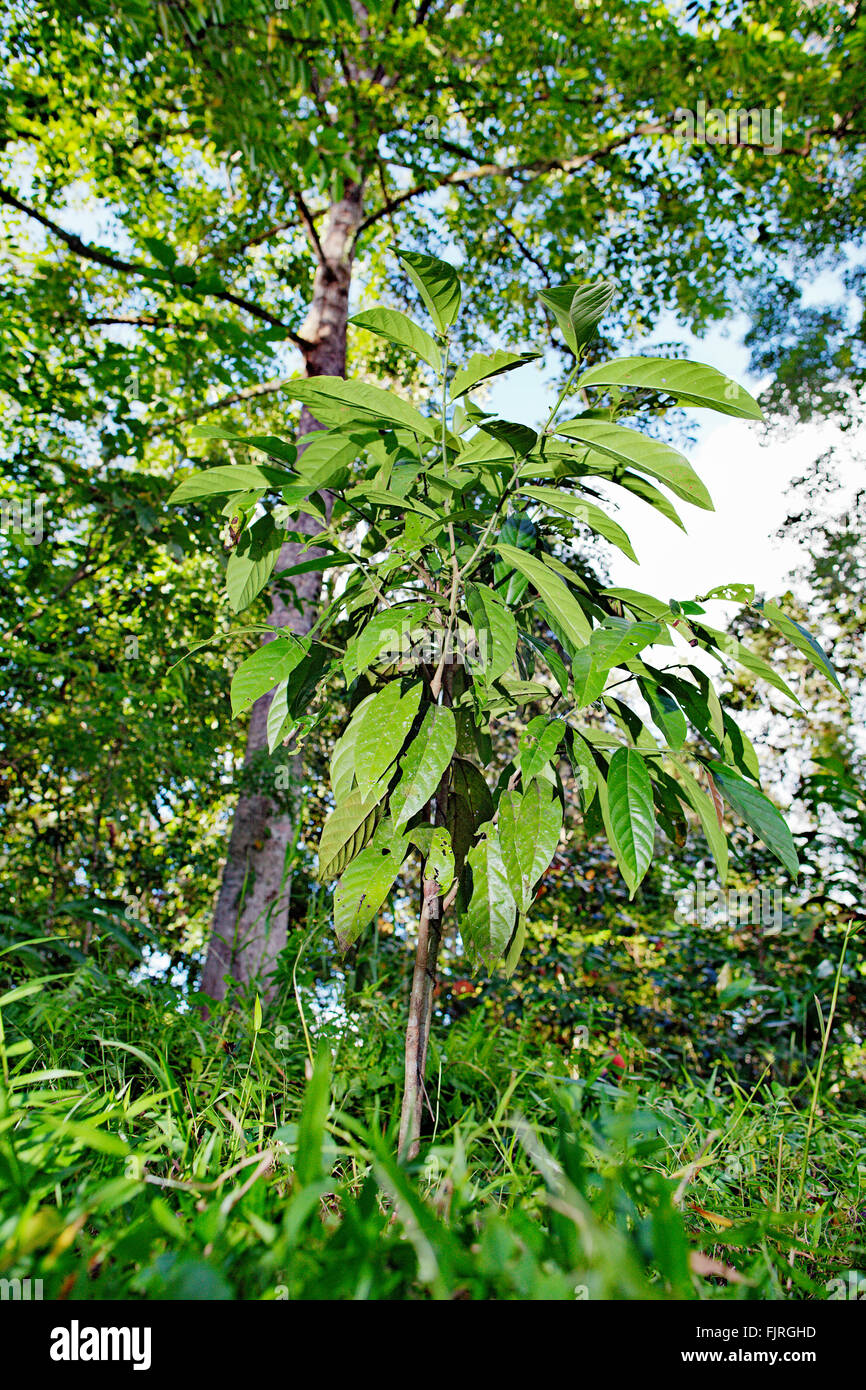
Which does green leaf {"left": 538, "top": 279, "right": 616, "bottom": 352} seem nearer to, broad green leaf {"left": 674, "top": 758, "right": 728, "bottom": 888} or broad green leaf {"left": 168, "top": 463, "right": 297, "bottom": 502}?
broad green leaf {"left": 168, "top": 463, "right": 297, "bottom": 502}

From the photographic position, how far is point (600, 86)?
4.95 m

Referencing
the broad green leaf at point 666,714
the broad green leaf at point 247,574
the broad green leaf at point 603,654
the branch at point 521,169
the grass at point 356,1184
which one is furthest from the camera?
the branch at point 521,169

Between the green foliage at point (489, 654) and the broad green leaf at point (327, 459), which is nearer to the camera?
the green foliage at point (489, 654)

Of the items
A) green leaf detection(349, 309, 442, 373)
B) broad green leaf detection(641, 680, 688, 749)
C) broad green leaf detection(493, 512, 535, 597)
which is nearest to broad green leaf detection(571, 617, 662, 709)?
broad green leaf detection(641, 680, 688, 749)

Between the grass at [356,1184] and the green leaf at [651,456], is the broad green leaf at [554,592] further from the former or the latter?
the grass at [356,1184]

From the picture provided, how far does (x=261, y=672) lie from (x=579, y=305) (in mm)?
610

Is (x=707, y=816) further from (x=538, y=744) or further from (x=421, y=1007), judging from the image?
(x=421, y=1007)

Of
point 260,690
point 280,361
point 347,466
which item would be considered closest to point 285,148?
point 280,361

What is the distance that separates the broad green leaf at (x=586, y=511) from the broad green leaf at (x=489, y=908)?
44 centimetres

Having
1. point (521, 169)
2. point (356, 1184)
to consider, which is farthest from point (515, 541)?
point (521, 169)

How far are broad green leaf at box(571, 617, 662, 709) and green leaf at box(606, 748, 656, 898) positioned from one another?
0.38 ft

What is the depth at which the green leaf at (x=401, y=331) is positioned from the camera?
3.04 ft

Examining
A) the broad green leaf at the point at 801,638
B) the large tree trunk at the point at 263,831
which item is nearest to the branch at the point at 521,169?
the large tree trunk at the point at 263,831
